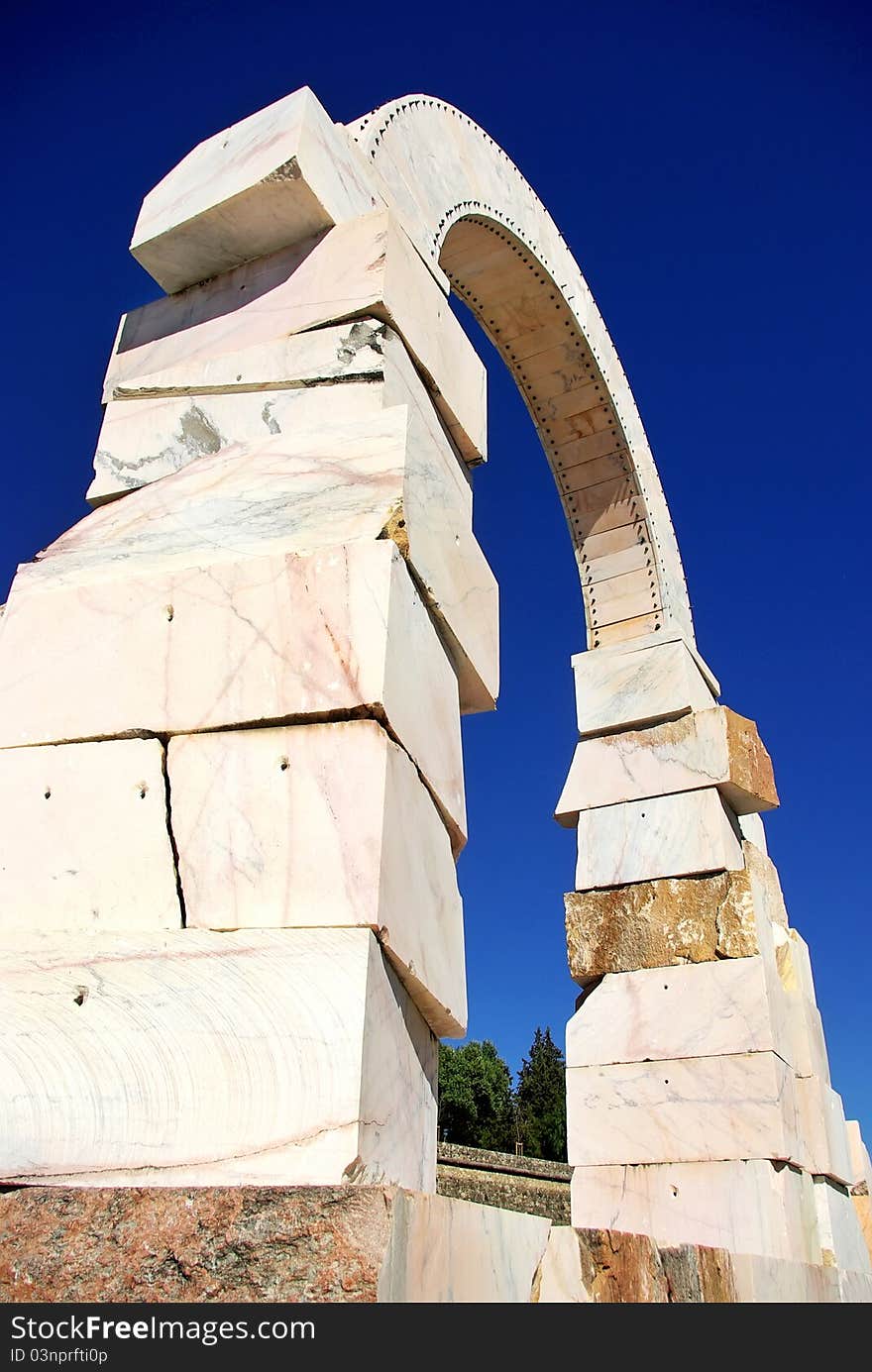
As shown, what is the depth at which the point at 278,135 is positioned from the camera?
282 centimetres

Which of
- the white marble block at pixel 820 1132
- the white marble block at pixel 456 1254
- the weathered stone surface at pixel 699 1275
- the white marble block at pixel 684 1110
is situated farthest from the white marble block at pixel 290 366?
the white marble block at pixel 820 1132

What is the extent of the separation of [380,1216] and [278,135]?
2760mm

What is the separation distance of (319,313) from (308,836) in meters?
1.56

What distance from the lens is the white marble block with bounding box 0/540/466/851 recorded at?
6.41 ft

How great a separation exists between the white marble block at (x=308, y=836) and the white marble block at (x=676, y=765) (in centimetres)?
391

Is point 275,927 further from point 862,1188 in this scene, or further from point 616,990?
point 862,1188

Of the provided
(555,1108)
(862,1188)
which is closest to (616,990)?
(862,1188)

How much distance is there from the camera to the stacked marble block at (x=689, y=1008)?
15.2 feet

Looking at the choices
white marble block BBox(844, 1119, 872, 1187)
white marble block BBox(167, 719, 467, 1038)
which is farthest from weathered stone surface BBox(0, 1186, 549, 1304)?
white marble block BBox(844, 1119, 872, 1187)

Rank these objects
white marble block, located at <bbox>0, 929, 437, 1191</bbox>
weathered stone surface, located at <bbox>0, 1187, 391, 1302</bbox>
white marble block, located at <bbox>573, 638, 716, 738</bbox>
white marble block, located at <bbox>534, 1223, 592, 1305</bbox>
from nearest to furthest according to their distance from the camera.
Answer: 1. weathered stone surface, located at <bbox>0, 1187, 391, 1302</bbox>
2. white marble block, located at <bbox>0, 929, 437, 1191</bbox>
3. white marble block, located at <bbox>534, 1223, 592, 1305</bbox>
4. white marble block, located at <bbox>573, 638, 716, 738</bbox>

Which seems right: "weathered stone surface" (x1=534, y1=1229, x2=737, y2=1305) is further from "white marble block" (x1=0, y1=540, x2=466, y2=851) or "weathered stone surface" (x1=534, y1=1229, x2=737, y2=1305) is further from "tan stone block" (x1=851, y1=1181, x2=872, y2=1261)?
"tan stone block" (x1=851, y1=1181, x2=872, y2=1261)

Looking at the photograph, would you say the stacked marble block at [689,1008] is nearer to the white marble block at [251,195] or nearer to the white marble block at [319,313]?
the white marble block at [319,313]
